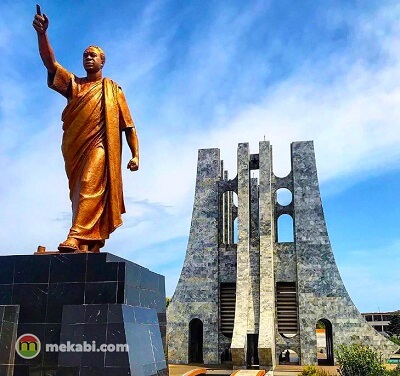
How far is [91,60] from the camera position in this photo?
7.11 metres

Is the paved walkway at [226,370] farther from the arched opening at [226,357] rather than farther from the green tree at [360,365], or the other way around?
the green tree at [360,365]

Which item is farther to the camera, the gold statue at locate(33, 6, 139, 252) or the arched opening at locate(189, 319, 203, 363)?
the arched opening at locate(189, 319, 203, 363)

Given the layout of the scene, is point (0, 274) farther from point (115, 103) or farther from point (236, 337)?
point (236, 337)

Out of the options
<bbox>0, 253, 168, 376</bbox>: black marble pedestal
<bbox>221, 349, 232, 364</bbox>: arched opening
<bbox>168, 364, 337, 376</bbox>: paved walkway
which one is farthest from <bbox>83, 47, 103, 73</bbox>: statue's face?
<bbox>221, 349, 232, 364</bbox>: arched opening

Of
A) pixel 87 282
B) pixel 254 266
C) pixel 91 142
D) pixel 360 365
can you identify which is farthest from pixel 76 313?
pixel 254 266

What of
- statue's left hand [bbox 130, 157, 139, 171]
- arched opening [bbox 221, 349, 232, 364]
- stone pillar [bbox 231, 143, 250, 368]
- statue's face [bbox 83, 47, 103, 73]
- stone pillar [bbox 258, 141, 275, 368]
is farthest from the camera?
arched opening [bbox 221, 349, 232, 364]

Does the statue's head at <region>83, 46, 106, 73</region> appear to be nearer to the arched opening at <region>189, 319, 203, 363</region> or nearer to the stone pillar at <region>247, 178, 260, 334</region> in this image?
the stone pillar at <region>247, 178, 260, 334</region>

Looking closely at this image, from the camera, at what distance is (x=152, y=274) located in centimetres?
705

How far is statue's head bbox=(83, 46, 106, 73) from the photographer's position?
7102mm

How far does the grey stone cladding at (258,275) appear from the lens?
23.1m

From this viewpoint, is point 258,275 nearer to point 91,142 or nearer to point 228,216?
point 228,216

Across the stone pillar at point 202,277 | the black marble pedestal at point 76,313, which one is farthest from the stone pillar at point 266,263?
the black marble pedestal at point 76,313

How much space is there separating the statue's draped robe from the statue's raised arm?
0.51 ft

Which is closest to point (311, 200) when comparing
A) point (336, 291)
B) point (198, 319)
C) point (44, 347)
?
point (336, 291)
